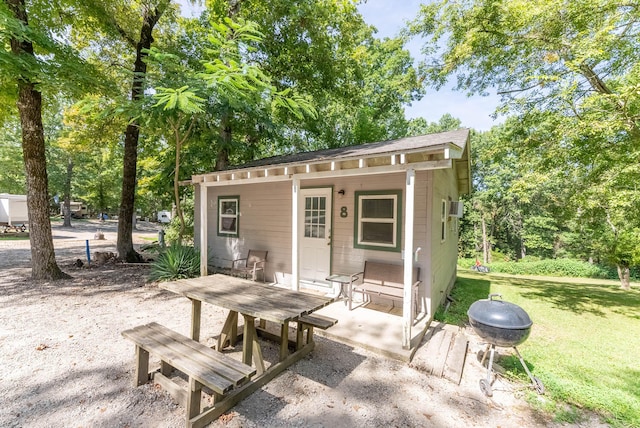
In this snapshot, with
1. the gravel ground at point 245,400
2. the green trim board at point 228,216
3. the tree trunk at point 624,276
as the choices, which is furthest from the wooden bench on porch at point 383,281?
the tree trunk at point 624,276

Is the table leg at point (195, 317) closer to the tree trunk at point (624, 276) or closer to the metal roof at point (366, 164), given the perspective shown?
the metal roof at point (366, 164)

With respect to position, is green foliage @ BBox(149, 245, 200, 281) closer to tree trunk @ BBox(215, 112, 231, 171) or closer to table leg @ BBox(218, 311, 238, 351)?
tree trunk @ BBox(215, 112, 231, 171)

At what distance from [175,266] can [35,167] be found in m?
3.62

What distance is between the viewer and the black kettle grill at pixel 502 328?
115 inches

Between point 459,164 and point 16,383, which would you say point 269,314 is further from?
point 459,164

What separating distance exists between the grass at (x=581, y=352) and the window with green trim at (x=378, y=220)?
66.7 inches

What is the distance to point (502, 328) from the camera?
2.95 m

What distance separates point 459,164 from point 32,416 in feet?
26.5

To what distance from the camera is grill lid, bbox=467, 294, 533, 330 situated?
2.96 metres

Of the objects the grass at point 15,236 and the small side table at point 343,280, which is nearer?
the small side table at point 343,280

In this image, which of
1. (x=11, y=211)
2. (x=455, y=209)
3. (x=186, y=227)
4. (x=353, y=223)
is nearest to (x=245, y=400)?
(x=353, y=223)

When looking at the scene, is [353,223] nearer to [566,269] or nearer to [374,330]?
[374,330]

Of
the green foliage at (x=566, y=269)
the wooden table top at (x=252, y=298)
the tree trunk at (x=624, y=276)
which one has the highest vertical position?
the wooden table top at (x=252, y=298)

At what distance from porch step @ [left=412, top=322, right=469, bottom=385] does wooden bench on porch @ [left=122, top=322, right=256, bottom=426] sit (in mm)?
2234
